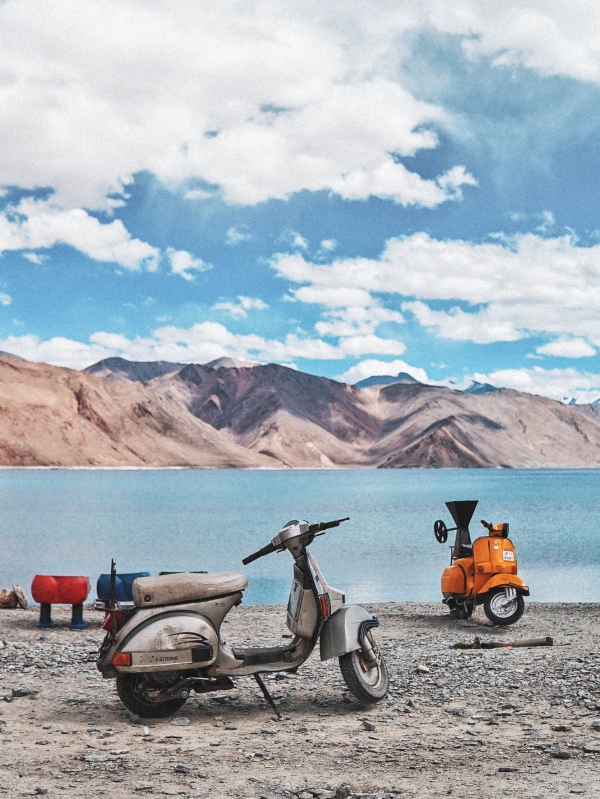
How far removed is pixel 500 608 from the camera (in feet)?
42.9

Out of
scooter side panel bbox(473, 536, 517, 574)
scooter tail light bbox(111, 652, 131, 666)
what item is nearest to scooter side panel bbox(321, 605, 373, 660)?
scooter tail light bbox(111, 652, 131, 666)

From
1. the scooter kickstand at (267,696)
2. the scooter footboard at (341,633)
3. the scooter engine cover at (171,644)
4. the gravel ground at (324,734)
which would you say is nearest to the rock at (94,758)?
the gravel ground at (324,734)

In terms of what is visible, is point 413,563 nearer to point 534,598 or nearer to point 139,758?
point 534,598

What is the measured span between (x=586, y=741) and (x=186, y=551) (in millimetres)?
30576

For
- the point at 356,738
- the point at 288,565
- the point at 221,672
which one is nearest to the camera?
the point at 356,738

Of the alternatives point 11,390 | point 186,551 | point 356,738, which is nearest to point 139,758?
point 356,738

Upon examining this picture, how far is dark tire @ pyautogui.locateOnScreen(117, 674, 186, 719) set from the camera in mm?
7223

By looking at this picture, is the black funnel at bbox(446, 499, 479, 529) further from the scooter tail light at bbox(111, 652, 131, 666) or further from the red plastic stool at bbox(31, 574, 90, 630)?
the scooter tail light at bbox(111, 652, 131, 666)

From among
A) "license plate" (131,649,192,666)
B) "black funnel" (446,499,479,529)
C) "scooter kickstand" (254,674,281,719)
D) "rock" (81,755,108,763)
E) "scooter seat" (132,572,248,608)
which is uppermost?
"black funnel" (446,499,479,529)

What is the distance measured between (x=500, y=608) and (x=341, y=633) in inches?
247

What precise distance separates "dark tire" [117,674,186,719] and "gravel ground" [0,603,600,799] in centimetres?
10

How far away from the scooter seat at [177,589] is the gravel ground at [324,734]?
0.94 meters

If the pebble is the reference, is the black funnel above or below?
above

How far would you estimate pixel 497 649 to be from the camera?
10.7m
